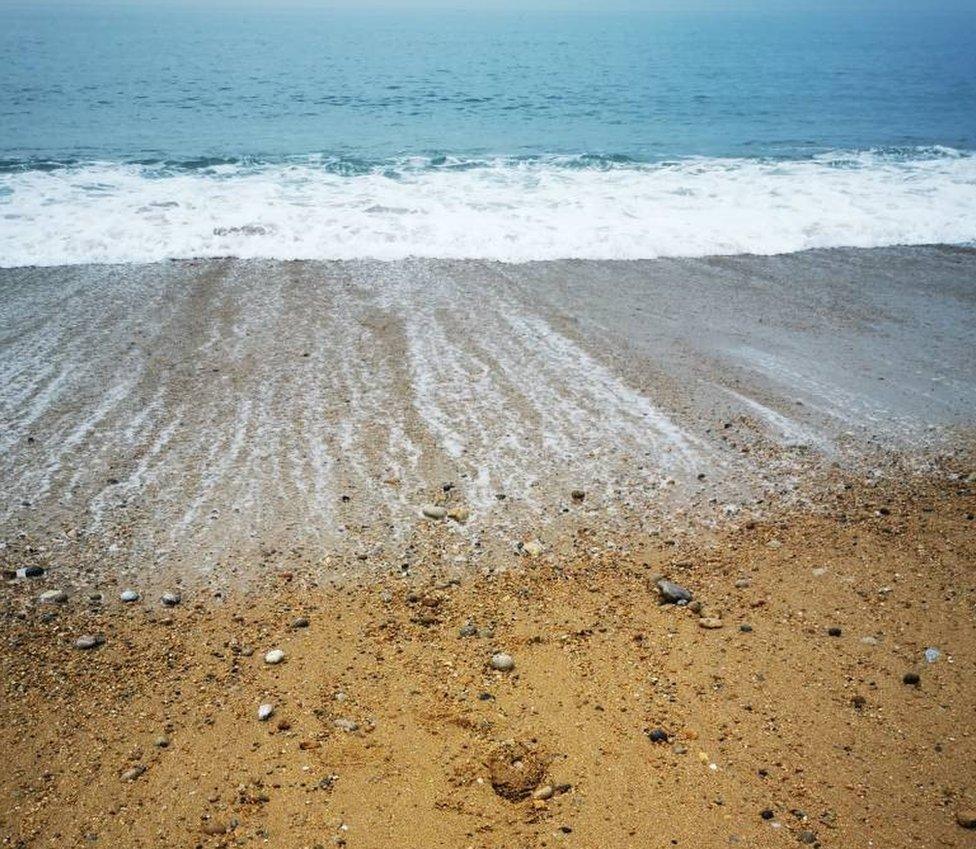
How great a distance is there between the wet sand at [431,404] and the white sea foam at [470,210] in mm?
1024

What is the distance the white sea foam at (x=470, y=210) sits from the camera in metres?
10.0

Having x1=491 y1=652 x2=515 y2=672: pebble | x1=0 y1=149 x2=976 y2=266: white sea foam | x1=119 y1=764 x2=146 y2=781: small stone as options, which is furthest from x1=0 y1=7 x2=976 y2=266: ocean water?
x1=119 y1=764 x2=146 y2=781: small stone

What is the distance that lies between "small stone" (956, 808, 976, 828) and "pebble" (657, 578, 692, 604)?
1508 millimetres

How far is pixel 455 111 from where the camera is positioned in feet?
81.1

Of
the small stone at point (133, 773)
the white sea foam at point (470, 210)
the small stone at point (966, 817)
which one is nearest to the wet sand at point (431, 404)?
the white sea foam at point (470, 210)

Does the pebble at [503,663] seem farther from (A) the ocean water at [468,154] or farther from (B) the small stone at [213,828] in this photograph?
(A) the ocean water at [468,154]

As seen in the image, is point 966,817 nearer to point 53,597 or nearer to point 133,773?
point 133,773

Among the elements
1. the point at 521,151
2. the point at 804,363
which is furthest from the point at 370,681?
the point at 521,151

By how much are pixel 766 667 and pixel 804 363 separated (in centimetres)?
407

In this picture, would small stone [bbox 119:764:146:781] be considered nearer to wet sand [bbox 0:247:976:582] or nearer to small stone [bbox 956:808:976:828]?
wet sand [bbox 0:247:976:582]

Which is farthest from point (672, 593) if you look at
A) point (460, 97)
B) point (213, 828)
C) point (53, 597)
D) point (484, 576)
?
point (460, 97)

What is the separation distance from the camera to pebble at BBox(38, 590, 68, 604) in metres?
4.00

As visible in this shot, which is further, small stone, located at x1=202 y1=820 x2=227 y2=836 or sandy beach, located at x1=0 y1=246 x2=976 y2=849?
sandy beach, located at x1=0 y1=246 x2=976 y2=849

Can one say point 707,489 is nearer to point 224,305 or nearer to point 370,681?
point 370,681
